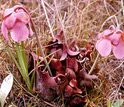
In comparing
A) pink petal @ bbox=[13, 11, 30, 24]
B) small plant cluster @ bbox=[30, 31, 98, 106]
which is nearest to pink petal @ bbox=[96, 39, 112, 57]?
small plant cluster @ bbox=[30, 31, 98, 106]

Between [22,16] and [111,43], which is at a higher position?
[22,16]

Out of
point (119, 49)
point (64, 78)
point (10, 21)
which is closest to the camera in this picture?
point (10, 21)

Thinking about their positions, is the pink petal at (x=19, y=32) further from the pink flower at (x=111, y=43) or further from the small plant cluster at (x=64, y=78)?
the pink flower at (x=111, y=43)

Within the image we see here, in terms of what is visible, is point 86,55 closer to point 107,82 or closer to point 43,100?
point 107,82

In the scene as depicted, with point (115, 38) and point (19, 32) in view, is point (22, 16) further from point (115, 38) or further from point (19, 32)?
point (115, 38)

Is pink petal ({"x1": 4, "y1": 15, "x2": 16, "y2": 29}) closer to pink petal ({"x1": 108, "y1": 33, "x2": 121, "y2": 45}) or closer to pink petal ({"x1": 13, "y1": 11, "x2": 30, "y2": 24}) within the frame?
pink petal ({"x1": 13, "y1": 11, "x2": 30, "y2": 24})

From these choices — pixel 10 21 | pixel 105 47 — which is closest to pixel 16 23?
pixel 10 21
